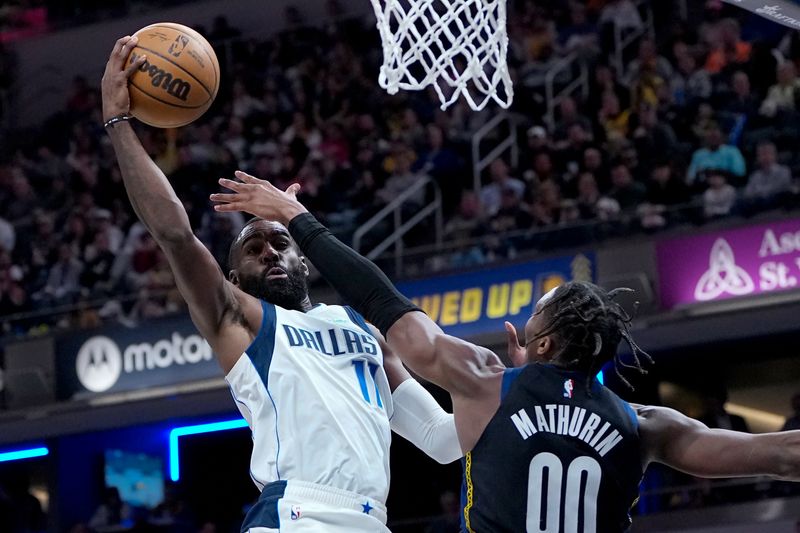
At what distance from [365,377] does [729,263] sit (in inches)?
250

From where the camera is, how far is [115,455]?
14.8 metres

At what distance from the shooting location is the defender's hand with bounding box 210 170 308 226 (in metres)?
4.15

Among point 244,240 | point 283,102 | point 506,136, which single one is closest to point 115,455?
point 283,102

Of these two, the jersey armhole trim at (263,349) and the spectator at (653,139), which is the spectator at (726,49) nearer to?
the spectator at (653,139)

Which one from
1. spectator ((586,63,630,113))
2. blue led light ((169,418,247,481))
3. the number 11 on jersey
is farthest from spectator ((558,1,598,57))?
the number 11 on jersey

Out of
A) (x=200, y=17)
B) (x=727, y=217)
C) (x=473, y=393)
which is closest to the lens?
(x=473, y=393)

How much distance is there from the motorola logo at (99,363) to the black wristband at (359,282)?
903 centimetres

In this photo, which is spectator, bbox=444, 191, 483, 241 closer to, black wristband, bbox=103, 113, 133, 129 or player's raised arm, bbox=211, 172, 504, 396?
black wristband, bbox=103, 113, 133, 129

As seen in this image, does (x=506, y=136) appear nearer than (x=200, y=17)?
Yes

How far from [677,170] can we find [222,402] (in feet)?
15.0

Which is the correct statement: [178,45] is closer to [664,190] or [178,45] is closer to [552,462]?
[552,462]

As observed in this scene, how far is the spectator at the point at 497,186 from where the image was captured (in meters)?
12.3

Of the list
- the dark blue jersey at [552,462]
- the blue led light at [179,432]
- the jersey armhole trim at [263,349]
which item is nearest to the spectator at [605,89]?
the blue led light at [179,432]

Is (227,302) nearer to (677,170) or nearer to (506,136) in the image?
(677,170)
